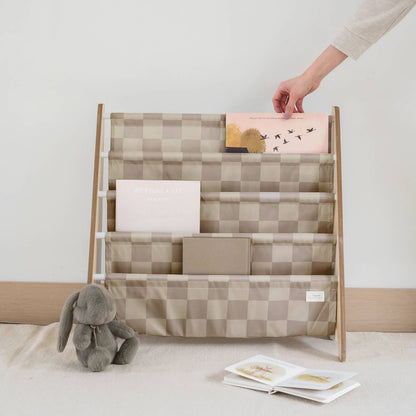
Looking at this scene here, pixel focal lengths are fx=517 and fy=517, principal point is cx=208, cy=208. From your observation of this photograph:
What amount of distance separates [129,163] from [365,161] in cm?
77

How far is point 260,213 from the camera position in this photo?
1.46 meters

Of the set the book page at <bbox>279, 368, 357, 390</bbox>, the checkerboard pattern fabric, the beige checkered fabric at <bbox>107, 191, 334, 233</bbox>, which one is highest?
the checkerboard pattern fabric

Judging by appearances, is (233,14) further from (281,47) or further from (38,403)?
(38,403)

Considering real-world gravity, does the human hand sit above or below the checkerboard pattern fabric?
above

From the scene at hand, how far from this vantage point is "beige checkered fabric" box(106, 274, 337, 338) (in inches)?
55.2

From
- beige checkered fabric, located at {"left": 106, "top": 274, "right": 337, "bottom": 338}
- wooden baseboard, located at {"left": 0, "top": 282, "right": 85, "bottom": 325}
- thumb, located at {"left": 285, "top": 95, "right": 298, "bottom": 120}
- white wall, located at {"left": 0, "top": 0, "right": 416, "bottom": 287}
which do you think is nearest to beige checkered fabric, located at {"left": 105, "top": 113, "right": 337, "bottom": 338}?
beige checkered fabric, located at {"left": 106, "top": 274, "right": 337, "bottom": 338}

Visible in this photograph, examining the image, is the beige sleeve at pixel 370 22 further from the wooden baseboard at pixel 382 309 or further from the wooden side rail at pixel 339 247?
the wooden baseboard at pixel 382 309

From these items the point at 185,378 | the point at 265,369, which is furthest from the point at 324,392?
the point at 185,378

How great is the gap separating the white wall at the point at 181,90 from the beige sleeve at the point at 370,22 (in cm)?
27

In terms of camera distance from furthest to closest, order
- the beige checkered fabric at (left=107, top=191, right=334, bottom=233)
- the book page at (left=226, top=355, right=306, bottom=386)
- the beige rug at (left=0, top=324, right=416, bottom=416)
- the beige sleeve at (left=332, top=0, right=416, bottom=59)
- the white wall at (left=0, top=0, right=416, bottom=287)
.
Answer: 1. the white wall at (left=0, top=0, right=416, bottom=287)
2. the beige checkered fabric at (left=107, top=191, right=334, bottom=233)
3. the beige sleeve at (left=332, top=0, right=416, bottom=59)
4. the book page at (left=226, top=355, right=306, bottom=386)
5. the beige rug at (left=0, top=324, right=416, bottom=416)

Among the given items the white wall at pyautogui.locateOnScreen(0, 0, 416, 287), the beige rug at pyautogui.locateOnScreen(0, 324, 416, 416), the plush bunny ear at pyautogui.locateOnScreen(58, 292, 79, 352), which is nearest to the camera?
the beige rug at pyautogui.locateOnScreen(0, 324, 416, 416)

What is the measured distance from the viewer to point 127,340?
4.27 feet

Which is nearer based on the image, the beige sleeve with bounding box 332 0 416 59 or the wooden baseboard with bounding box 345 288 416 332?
the beige sleeve with bounding box 332 0 416 59

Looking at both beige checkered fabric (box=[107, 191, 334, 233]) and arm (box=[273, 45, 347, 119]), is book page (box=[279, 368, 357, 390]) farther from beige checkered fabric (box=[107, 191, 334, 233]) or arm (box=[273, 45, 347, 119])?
arm (box=[273, 45, 347, 119])
